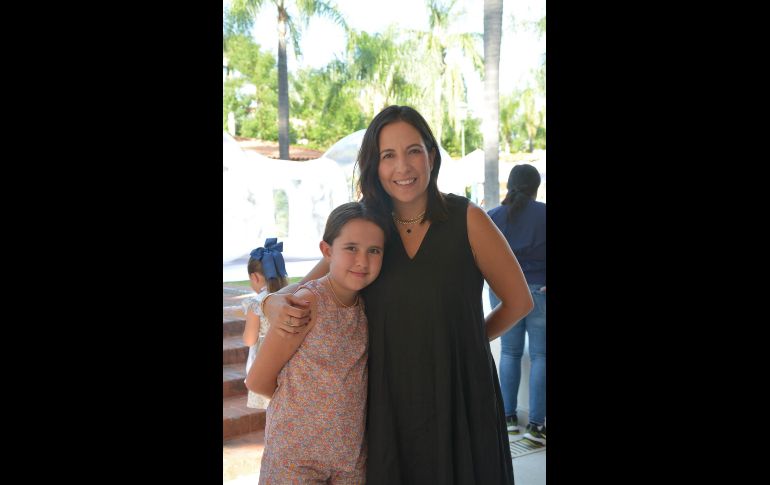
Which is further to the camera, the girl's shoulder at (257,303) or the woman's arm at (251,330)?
the woman's arm at (251,330)

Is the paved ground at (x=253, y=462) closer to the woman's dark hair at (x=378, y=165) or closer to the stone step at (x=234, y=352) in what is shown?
the stone step at (x=234, y=352)

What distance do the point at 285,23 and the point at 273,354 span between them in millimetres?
11048

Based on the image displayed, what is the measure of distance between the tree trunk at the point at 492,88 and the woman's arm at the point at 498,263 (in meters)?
4.51

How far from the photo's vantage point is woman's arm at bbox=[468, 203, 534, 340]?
152 centimetres

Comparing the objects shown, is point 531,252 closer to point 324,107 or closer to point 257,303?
point 257,303

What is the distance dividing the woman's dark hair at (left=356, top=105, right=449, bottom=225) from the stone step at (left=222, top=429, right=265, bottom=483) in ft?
6.72

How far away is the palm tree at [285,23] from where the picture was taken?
10812 millimetres

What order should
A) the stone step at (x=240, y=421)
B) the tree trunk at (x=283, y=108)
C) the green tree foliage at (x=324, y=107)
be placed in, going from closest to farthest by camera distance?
the stone step at (x=240, y=421) < the tree trunk at (x=283, y=108) < the green tree foliage at (x=324, y=107)

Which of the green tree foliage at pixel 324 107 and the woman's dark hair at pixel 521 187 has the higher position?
the green tree foliage at pixel 324 107

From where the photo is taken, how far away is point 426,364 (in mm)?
1487

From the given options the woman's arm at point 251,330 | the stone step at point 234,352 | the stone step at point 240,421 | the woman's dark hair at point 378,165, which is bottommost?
the stone step at point 240,421

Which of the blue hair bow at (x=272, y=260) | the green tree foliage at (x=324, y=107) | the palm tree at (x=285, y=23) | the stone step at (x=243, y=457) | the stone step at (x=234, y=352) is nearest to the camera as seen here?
the blue hair bow at (x=272, y=260)

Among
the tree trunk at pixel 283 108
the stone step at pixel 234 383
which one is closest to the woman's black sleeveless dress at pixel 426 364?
the stone step at pixel 234 383

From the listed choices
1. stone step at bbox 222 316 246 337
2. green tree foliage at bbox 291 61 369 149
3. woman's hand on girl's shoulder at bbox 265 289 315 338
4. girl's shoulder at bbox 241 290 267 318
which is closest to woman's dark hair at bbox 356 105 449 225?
woman's hand on girl's shoulder at bbox 265 289 315 338
